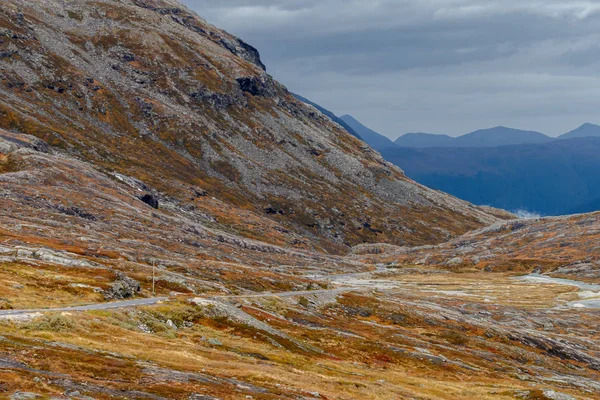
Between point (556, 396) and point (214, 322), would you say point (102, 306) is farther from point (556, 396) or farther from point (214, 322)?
point (556, 396)

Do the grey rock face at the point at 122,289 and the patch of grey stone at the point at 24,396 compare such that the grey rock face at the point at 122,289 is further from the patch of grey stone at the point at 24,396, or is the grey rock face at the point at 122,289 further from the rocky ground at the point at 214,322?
the patch of grey stone at the point at 24,396

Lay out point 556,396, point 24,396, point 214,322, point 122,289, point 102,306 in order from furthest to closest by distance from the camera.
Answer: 1. point 122,289
2. point 214,322
3. point 102,306
4. point 556,396
5. point 24,396

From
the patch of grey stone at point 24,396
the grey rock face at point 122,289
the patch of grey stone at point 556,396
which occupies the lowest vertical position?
the patch of grey stone at point 556,396

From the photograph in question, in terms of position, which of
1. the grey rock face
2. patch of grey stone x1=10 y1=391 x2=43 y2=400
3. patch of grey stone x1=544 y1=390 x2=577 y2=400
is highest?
patch of grey stone x1=10 y1=391 x2=43 y2=400

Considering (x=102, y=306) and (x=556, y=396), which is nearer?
(x=556, y=396)

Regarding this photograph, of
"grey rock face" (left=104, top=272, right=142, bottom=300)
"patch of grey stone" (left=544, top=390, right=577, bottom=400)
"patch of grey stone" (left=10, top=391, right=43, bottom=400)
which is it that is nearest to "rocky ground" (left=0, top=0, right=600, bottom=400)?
"patch of grey stone" (left=10, top=391, right=43, bottom=400)

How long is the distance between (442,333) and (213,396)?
83.6 metres

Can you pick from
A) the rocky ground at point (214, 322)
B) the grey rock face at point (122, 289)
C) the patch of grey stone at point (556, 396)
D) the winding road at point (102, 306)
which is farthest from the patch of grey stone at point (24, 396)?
the patch of grey stone at point (556, 396)

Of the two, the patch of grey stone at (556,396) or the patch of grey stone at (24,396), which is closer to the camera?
the patch of grey stone at (24,396)

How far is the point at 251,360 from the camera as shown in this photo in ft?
191

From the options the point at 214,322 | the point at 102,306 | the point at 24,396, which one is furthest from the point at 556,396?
the point at 24,396

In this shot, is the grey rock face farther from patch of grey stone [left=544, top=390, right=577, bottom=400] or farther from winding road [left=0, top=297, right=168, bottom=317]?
patch of grey stone [left=544, top=390, right=577, bottom=400]

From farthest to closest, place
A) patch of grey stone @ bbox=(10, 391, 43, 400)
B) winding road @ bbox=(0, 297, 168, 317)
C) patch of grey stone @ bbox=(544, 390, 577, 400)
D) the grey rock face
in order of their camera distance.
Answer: the grey rock face < patch of grey stone @ bbox=(544, 390, 577, 400) < winding road @ bbox=(0, 297, 168, 317) < patch of grey stone @ bbox=(10, 391, 43, 400)

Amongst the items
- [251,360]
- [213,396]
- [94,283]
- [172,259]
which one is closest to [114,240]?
[172,259]
